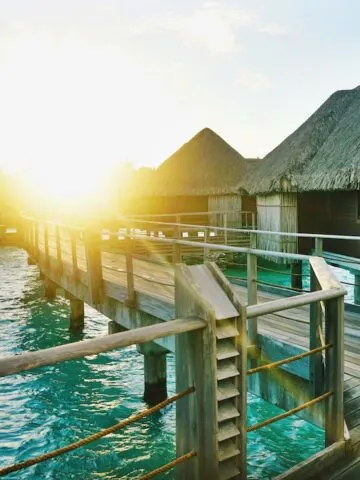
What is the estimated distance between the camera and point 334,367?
9.46 feet

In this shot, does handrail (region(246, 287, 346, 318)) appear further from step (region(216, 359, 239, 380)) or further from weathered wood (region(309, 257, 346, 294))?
step (region(216, 359, 239, 380))

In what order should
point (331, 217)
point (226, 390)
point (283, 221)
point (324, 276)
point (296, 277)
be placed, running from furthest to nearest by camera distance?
point (331, 217), point (283, 221), point (296, 277), point (324, 276), point (226, 390)

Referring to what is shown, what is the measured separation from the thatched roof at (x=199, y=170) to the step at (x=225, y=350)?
64.0 ft

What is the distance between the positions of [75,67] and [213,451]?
1301 centimetres

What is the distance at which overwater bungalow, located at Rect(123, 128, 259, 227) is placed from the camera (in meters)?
22.2

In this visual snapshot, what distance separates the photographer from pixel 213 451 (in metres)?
2.18

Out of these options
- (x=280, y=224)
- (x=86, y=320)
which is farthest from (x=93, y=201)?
(x=86, y=320)

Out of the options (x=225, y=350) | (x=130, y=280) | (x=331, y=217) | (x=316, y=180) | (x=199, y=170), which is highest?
(x=199, y=170)

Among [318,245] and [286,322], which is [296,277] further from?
[286,322]

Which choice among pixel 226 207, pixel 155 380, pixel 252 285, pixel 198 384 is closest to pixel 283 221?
pixel 226 207

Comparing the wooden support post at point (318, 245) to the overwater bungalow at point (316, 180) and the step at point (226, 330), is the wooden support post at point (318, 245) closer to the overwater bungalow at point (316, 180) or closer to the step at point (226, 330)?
the step at point (226, 330)

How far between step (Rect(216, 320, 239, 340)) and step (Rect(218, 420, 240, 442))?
443 millimetres

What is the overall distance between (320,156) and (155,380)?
413 inches

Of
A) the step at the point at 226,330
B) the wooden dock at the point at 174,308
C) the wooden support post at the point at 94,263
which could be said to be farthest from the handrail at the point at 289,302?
the wooden support post at the point at 94,263
